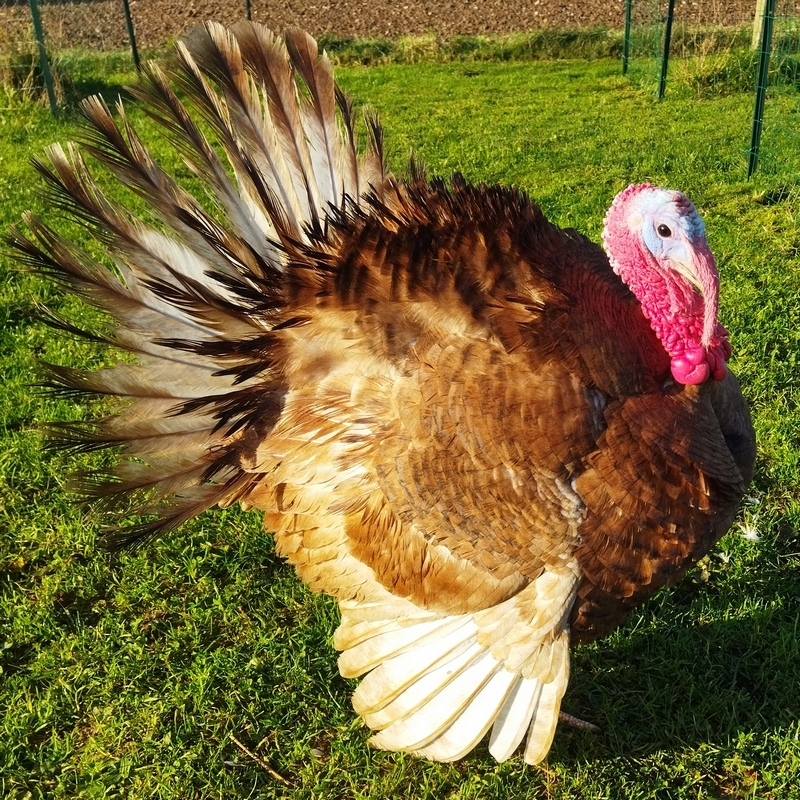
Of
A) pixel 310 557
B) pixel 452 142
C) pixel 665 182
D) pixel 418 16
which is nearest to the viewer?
pixel 310 557

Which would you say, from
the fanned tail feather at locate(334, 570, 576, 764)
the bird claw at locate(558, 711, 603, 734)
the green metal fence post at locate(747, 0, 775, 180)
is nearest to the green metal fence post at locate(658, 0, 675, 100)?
the green metal fence post at locate(747, 0, 775, 180)

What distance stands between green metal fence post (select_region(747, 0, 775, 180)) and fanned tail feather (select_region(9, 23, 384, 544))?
5585 millimetres

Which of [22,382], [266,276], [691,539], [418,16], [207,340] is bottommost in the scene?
[22,382]

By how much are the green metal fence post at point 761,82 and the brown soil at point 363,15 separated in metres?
7.34

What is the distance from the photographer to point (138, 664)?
11.2 feet

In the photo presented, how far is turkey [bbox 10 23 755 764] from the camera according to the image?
7.98 feet

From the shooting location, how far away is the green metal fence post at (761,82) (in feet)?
23.6

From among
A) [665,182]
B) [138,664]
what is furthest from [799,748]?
[665,182]

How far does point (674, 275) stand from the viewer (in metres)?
2.52

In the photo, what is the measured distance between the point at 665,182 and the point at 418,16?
420 inches

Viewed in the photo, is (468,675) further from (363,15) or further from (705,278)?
(363,15)

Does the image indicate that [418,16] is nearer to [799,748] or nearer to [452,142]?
[452,142]

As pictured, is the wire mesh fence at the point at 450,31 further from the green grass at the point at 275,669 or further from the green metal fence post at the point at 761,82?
the green grass at the point at 275,669

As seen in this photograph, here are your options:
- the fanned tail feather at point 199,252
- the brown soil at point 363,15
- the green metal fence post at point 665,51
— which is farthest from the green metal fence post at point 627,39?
the fanned tail feather at point 199,252
